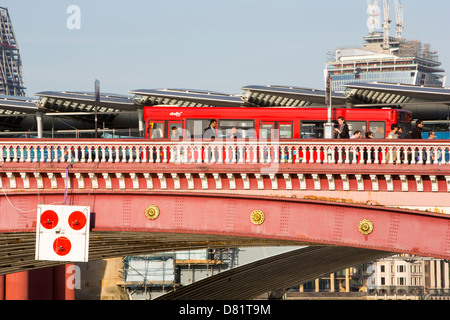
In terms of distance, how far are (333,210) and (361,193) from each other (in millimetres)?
1156

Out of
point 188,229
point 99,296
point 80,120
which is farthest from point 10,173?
point 99,296

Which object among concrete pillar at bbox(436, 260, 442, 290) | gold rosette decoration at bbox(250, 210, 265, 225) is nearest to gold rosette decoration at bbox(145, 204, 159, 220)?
gold rosette decoration at bbox(250, 210, 265, 225)

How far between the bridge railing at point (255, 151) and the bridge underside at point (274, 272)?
27.6 metres

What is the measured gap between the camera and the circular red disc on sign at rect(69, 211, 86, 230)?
2847 cm

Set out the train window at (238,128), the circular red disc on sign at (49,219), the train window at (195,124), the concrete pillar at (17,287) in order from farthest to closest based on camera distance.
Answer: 1. the concrete pillar at (17,287)
2. the train window at (195,124)
3. the train window at (238,128)
4. the circular red disc on sign at (49,219)

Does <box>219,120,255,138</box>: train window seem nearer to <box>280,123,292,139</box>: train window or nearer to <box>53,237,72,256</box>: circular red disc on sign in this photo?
<box>280,123,292,139</box>: train window

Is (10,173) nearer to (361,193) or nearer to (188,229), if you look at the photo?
(188,229)

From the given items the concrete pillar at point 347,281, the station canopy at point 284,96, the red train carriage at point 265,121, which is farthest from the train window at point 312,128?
the concrete pillar at point 347,281

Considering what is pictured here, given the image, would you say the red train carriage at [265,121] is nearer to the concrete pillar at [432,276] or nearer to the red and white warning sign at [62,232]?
the red and white warning sign at [62,232]

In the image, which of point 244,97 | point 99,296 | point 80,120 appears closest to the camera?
point 244,97

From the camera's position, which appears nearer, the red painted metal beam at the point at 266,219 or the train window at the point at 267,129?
the red painted metal beam at the point at 266,219

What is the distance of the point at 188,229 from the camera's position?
98.0ft

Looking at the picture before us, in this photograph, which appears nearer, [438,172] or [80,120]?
[438,172]

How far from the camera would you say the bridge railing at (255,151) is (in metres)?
27.8
